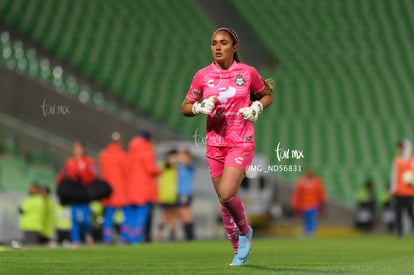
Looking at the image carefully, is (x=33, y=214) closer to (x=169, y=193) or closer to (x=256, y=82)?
(x=169, y=193)

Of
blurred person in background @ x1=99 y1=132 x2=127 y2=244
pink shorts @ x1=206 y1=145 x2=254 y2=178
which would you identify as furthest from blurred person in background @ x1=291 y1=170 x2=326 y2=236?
pink shorts @ x1=206 y1=145 x2=254 y2=178

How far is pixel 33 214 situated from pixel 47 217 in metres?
0.63

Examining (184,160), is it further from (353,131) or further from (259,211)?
(353,131)

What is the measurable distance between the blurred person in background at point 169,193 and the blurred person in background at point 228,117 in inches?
519

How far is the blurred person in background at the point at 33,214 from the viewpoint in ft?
70.8

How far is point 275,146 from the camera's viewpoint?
111 ft

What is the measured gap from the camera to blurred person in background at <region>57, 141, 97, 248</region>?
788 inches

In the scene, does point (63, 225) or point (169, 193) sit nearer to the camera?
point (63, 225)

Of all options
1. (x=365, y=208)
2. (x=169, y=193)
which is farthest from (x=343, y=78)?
(x=169, y=193)

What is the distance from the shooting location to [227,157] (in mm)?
11375

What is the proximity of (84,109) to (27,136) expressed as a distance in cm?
348

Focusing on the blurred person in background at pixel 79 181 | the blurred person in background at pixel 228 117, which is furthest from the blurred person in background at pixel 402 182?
the blurred person in background at pixel 228 117

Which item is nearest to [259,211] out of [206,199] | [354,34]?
[206,199]

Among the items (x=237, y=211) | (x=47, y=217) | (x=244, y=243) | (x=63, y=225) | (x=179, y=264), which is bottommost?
(x=179, y=264)
